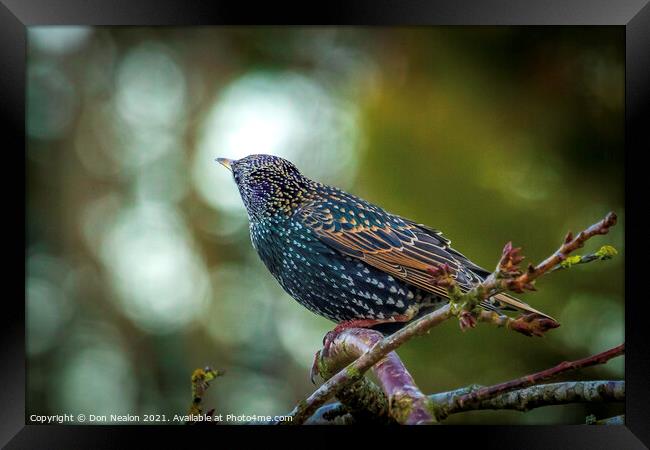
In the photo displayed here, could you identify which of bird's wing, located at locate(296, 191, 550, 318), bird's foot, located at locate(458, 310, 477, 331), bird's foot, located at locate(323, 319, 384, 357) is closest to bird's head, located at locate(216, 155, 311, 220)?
bird's wing, located at locate(296, 191, 550, 318)

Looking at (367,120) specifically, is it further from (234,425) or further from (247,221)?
(234,425)

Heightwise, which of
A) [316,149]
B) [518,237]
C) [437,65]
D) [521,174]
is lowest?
[518,237]

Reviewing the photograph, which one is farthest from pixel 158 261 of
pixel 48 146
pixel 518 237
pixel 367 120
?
pixel 518 237

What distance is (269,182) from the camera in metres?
4.01

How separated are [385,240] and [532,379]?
1.06 m

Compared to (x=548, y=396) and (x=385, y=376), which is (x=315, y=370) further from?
(x=548, y=396)

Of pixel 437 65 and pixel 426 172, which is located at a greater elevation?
pixel 437 65

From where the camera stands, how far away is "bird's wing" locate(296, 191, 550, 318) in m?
3.75

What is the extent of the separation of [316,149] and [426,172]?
640mm

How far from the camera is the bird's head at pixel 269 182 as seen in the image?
4.00 metres

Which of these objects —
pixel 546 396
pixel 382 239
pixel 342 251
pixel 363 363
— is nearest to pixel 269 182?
pixel 342 251

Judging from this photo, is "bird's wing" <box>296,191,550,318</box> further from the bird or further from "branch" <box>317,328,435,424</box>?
"branch" <box>317,328,435,424</box>
